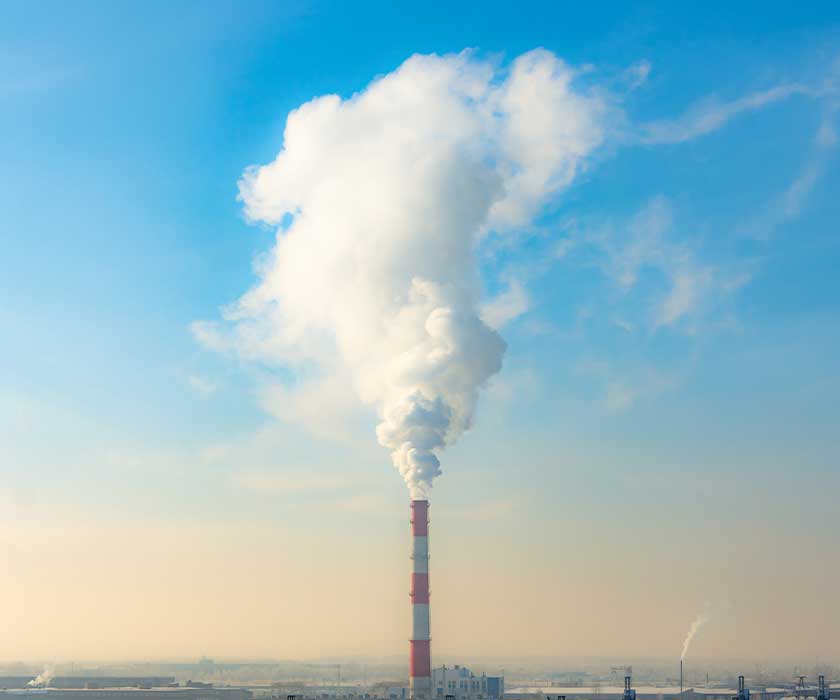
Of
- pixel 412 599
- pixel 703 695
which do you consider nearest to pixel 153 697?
pixel 412 599

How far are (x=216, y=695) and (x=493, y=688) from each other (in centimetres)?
3308

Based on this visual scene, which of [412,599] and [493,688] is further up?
[412,599]

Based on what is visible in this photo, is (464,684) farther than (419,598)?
Yes

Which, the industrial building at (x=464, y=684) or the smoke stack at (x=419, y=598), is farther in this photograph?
the industrial building at (x=464, y=684)

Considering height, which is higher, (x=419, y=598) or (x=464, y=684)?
(x=419, y=598)

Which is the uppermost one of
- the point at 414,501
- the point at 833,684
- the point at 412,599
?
the point at 414,501

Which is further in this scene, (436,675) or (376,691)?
(376,691)

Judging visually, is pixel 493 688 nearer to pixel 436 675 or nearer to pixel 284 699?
pixel 436 675

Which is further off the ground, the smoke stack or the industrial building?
the smoke stack

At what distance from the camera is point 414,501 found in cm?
8319

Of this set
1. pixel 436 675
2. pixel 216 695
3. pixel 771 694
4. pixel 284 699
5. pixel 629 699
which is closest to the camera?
pixel 629 699

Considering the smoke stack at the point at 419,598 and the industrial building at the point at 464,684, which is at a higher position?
the smoke stack at the point at 419,598

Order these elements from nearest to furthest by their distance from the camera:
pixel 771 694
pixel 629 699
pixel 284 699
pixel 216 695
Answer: pixel 629 699
pixel 216 695
pixel 284 699
pixel 771 694

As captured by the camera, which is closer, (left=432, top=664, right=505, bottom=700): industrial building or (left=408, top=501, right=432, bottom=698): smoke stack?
(left=408, top=501, right=432, bottom=698): smoke stack
